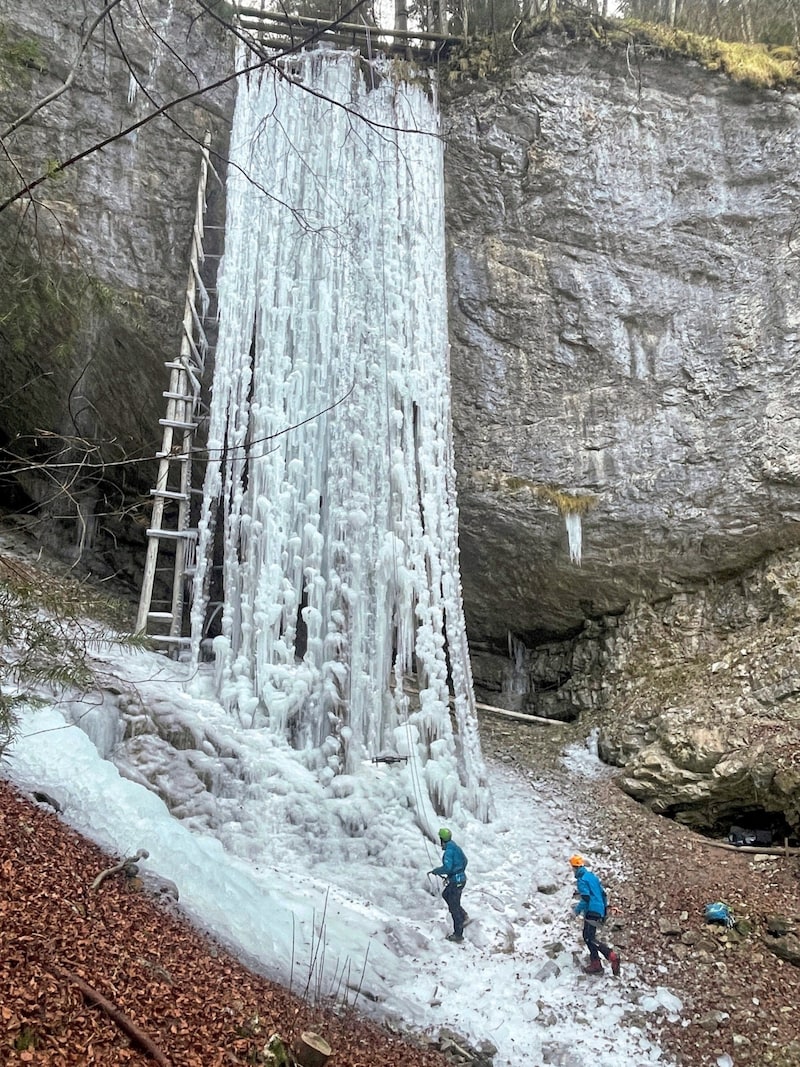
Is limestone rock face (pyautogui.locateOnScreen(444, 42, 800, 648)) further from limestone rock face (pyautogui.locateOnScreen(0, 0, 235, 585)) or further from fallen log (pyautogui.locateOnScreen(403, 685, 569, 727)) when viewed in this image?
limestone rock face (pyautogui.locateOnScreen(0, 0, 235, 585))

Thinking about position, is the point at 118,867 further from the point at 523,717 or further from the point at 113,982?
the point at 523,717

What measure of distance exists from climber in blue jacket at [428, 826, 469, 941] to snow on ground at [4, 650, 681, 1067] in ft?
0.37

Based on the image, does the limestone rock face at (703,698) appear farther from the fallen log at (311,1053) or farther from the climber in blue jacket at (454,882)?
the fallen log at (311,1053)

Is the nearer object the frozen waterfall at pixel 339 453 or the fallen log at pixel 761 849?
the fallen log at pixel 761 849

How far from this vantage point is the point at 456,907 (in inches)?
228

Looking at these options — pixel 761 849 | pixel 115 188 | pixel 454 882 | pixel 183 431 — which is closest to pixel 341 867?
pixel 454 882

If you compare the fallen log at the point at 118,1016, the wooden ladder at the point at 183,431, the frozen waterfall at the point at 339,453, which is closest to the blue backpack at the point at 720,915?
the frozen waterfall at the point at 339,453

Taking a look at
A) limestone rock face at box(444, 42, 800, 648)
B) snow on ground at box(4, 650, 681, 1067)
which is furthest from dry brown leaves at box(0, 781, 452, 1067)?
limestone rock face at box(444, 42, 800, 648)

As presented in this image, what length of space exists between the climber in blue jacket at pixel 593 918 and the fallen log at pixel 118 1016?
3466 millimetres

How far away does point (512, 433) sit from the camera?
10258 mm

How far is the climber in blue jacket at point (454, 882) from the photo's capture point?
577 cm

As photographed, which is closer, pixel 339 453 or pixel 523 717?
pixel 339 453

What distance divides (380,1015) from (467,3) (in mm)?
12458

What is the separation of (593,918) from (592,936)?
118 mm
